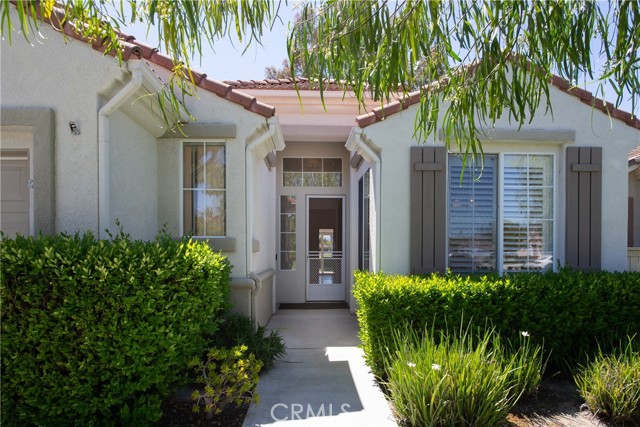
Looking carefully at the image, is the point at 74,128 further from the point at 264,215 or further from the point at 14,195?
the point at 264,215

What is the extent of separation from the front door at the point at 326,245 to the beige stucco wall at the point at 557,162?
417 cm

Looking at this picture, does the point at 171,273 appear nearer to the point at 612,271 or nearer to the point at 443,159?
the point at 443,159

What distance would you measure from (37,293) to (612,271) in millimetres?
7899

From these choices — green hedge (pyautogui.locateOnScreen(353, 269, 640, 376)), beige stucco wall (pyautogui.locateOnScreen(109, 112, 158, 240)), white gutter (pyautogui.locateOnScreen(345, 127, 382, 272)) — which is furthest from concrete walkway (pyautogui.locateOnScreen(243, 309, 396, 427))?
beige stucco wall (pyautogui.locateOnScreen(109, 112, 158, 240))

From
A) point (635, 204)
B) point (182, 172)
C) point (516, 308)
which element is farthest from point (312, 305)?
point (635, 204)

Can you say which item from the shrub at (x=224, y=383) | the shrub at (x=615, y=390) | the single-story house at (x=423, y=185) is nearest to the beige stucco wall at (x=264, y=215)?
the single-story house at (x=423, y=185)

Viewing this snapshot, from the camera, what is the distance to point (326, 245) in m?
10.9

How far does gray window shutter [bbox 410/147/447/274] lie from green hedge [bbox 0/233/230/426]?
3909mm

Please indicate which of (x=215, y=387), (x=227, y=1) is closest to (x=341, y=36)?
(x=227, y=1)

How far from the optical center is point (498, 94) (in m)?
3.47

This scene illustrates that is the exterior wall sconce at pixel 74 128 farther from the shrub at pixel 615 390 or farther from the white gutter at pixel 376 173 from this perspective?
the shrub at pixel 615 390

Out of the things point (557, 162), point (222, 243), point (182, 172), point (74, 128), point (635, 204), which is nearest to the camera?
point (74, 128)

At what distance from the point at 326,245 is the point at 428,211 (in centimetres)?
467

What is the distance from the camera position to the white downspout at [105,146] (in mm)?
5090
